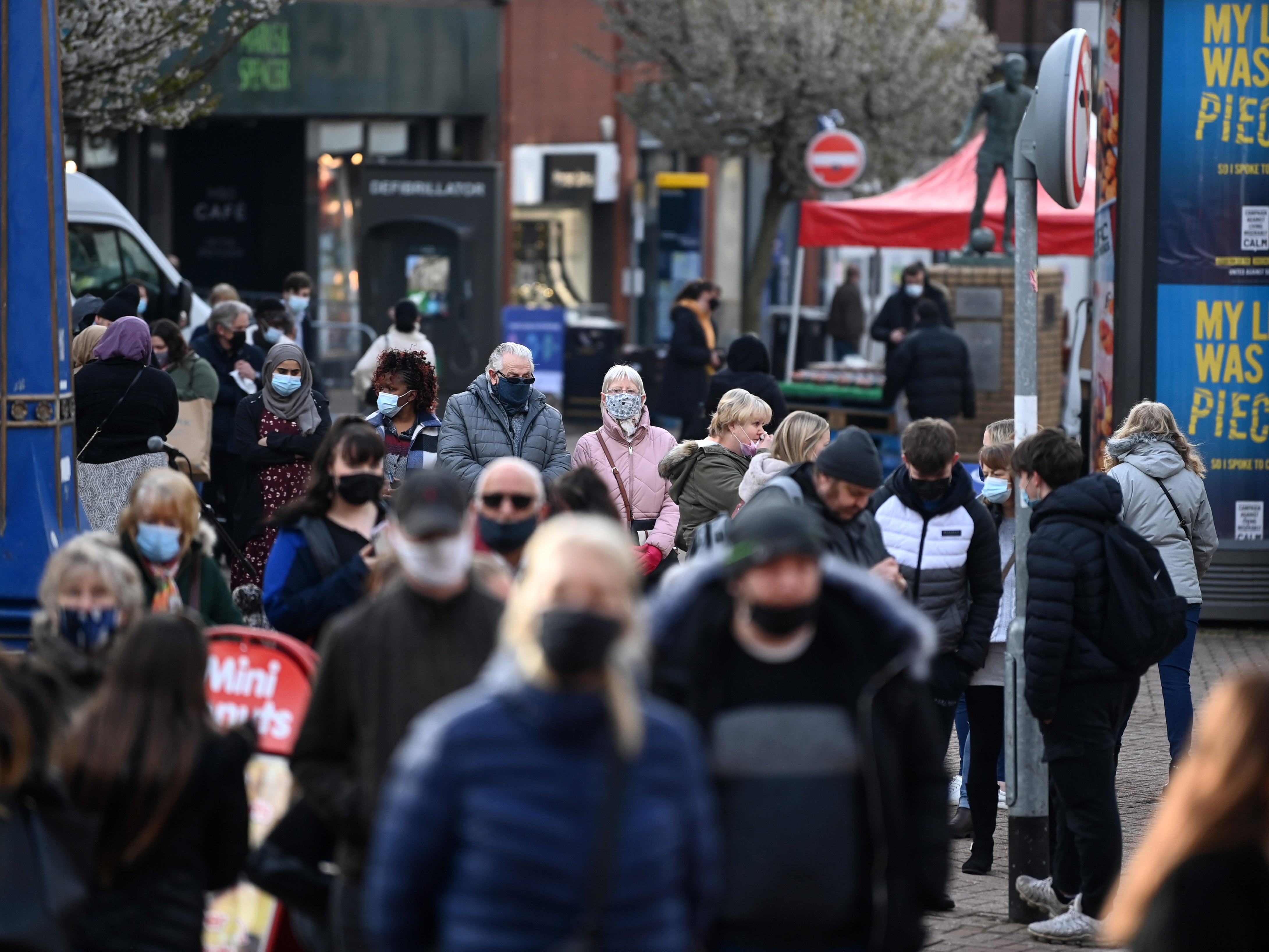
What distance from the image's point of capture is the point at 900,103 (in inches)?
1164

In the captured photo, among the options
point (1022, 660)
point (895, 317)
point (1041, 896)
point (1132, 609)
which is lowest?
point (1041, 896)

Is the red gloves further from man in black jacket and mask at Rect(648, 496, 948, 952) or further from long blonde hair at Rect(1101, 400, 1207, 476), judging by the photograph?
man in black jacket and mask at Rect(648, 496, 948, 952)

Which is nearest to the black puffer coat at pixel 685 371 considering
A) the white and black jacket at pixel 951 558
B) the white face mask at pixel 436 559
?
the white and black jacket at pixel 951 558

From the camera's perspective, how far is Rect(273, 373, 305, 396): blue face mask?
31.0 feet

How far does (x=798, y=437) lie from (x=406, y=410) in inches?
90.7

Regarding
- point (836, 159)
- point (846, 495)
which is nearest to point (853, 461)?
point (846, 495)

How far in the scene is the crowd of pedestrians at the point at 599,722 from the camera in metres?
3.41

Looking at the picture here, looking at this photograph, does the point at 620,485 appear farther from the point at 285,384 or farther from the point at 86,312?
the point at 86,312

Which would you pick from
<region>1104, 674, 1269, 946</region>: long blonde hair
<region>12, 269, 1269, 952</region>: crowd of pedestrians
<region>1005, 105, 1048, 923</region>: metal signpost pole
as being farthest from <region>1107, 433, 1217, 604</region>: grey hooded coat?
<region>1104, 674, 1269, 946</region>: long blonde hair

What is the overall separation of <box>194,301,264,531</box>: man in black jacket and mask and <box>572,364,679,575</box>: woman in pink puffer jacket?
4034 mm

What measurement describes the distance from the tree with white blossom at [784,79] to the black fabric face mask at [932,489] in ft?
69.2

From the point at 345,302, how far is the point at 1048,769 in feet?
73.4

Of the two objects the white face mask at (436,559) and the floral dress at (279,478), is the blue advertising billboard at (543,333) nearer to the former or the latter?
the floral dress at (279,478)

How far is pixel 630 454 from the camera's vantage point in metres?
9.34
